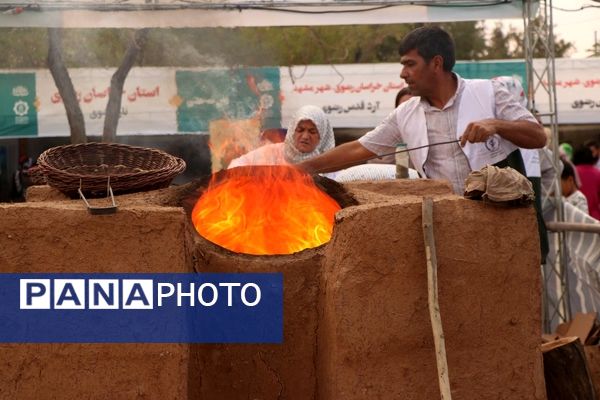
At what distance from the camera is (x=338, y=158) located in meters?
5.39

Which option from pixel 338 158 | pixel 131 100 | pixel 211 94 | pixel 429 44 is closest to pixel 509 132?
pixel 429 44

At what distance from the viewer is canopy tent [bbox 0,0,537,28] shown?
7.64 meters

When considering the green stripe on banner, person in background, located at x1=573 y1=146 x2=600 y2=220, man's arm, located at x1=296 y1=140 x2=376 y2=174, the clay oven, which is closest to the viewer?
the clay oven

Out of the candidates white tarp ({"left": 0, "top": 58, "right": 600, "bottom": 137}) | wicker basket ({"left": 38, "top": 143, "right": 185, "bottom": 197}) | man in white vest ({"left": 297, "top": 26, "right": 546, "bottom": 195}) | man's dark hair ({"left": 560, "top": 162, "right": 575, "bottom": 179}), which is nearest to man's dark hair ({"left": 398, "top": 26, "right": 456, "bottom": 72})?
man in white vest ({"left": 297, "top": 26, "right": 546, "bottom": 195})

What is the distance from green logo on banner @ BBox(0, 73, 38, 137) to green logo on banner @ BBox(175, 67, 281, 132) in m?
2.38

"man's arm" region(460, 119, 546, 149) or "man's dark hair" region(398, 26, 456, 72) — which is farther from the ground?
"man's dark hair" region(398, 26, 456, 72)

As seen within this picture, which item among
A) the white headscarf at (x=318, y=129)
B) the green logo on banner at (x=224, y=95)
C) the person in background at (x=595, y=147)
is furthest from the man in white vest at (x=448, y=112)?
the green logo on banner at (x=224, y=95)

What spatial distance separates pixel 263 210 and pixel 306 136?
5.52 feet

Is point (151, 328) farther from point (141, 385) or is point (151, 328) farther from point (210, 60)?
point (210, 60)

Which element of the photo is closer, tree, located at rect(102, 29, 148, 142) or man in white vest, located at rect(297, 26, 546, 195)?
man in white vest, located at rect(297, 26, 546, 195)

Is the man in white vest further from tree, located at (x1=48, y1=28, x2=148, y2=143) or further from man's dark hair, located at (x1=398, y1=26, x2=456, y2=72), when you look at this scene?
tree, located at (x1=48, y1=28, x2=148, y2=143)

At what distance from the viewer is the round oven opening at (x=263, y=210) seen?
14.7 feet

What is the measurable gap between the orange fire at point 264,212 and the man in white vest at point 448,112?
2.20 ft

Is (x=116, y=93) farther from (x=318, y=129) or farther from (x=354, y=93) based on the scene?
(x=318, y=129)
